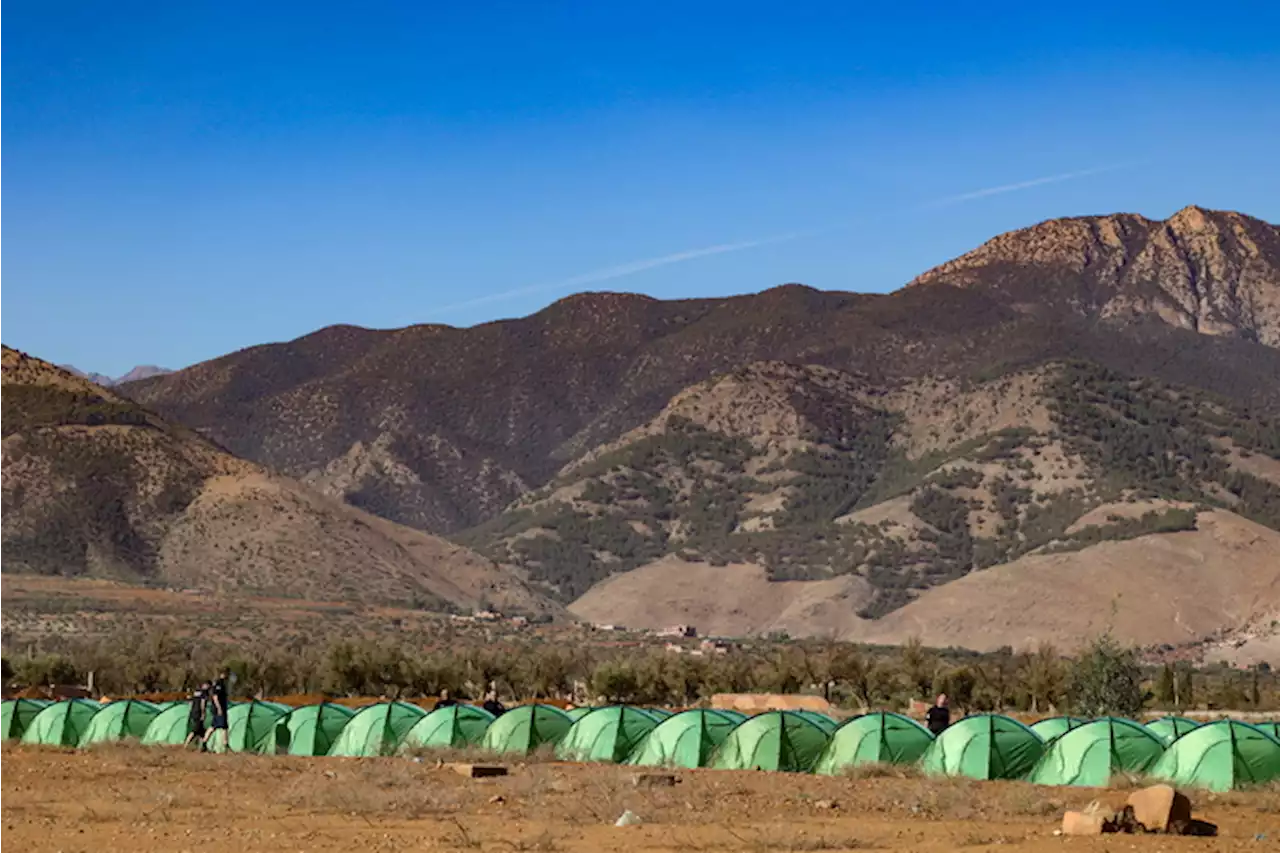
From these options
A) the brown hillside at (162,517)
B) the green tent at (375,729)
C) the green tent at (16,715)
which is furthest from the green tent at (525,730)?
the brown hillside at (162,517)

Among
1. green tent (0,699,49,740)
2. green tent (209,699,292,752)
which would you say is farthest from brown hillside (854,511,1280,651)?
green tent (209,699,292,752)

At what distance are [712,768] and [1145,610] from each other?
362 ft

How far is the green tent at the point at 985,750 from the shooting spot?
116 feet

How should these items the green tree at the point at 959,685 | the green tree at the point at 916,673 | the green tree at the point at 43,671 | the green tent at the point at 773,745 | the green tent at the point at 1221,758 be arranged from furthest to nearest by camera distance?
the green tree at the point at 916,673 < the green tree at the point at 959,685 < the green tree at the point at 43,671 < the green tent at the point at 773,745 < the green tent at the point at 1221,758

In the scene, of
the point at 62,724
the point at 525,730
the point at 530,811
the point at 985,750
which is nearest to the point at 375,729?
the point at 525,730

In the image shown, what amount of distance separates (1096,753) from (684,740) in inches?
327

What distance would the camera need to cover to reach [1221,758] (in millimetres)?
34031

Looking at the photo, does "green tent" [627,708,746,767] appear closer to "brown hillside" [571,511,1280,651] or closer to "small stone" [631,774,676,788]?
"small stone" [631,774,676,788]

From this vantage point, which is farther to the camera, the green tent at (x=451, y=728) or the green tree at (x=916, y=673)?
the green tree at (x=916, y=673)

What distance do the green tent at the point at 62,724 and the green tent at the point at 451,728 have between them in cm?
969

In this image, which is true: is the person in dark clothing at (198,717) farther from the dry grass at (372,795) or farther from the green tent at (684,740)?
the green tent at (684,740)

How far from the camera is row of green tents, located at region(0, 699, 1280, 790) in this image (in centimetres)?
3475

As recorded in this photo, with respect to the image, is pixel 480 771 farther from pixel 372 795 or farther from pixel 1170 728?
pixel 1170 728

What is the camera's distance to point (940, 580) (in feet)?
543
